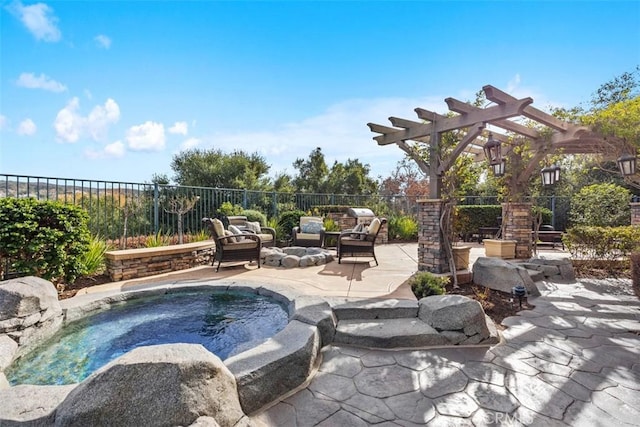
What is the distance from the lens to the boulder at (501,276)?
4.14 meters

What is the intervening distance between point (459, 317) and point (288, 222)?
19.6 ft

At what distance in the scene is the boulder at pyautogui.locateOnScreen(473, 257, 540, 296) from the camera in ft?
13.6

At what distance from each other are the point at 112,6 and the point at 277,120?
20.2 ft

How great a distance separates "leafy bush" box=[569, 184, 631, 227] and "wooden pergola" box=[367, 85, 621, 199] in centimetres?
321

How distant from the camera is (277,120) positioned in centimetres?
1036

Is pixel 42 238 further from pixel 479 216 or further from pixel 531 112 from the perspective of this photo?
pixel 479 216

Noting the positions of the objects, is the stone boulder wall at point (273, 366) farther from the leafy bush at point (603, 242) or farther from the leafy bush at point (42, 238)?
the leafy bush at point (603, 242)

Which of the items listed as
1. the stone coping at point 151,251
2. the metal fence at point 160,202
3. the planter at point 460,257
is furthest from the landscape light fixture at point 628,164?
the stone coping at point 151,251

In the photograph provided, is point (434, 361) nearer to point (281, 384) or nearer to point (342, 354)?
point (342, 354)

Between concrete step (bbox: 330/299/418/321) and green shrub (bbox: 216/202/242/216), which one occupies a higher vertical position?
green shrub (bbox: 216/202/242/216)

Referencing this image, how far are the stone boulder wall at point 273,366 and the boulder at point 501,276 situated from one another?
10.7 ft

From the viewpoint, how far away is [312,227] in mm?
7391

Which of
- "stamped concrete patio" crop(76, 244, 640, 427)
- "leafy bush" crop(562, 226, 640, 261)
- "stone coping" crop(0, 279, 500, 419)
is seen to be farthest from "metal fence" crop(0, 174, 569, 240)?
"stamped concrete patio" crop(76, 244, 640, 427)

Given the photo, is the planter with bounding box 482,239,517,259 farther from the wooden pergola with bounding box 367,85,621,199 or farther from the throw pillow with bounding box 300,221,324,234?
the throw pillow with bounding box 300,221,324,234
